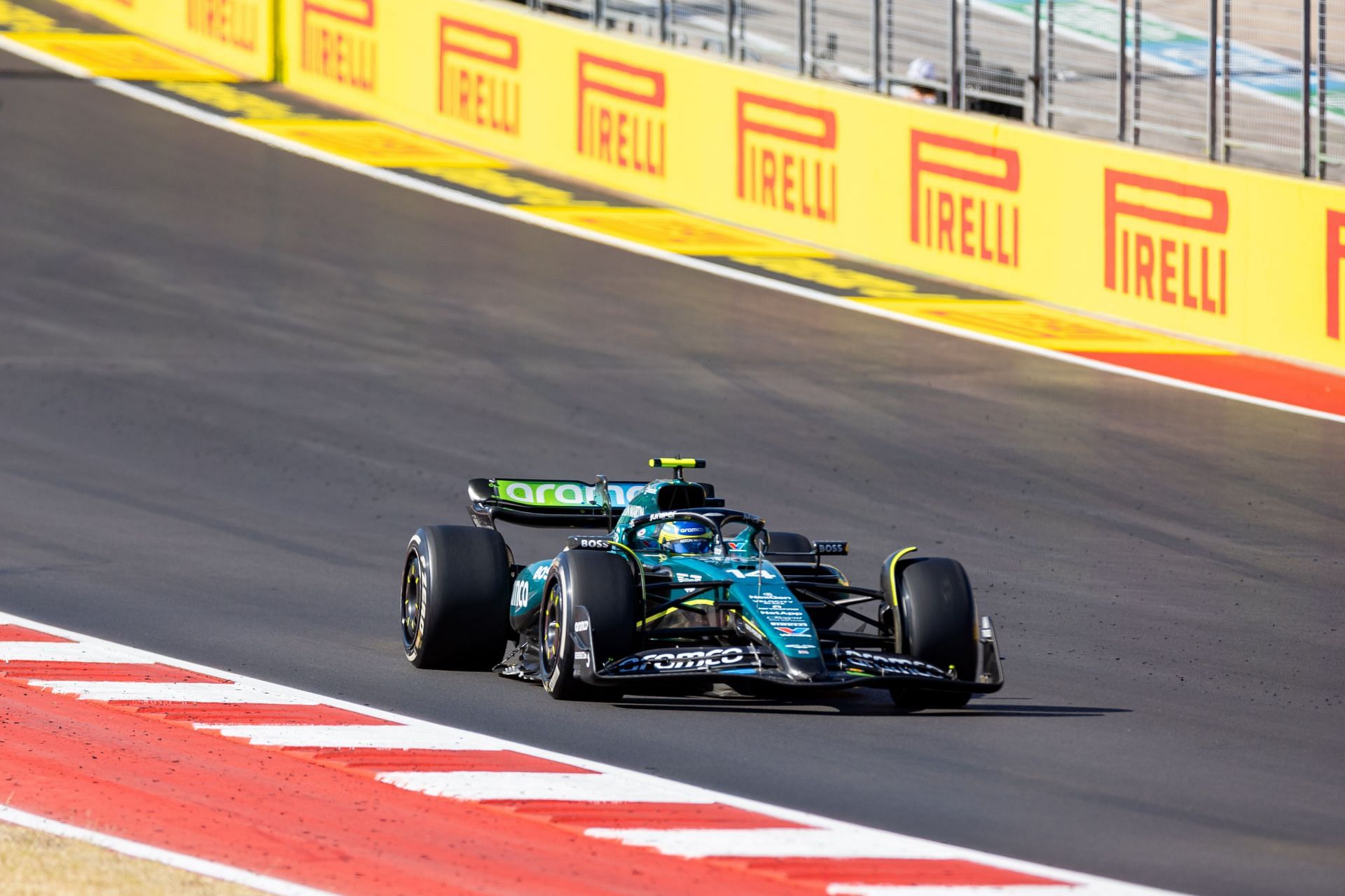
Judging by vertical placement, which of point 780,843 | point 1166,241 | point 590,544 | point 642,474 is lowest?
point 642,474

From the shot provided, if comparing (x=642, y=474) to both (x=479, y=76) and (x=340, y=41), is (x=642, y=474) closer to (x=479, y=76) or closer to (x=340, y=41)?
(x=479, y=76)

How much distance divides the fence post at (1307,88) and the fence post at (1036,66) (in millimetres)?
3355

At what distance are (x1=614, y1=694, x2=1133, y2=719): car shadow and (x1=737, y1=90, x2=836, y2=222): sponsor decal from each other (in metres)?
15.5

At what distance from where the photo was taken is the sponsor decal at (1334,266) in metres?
19.9

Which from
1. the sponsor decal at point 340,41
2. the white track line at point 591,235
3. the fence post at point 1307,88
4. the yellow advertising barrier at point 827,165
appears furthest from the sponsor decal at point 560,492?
the sponsor decal at point 340,41

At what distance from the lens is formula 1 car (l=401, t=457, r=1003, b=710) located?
31.8 feet

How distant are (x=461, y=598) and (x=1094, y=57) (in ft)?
48.3

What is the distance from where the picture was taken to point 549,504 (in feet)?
38.5

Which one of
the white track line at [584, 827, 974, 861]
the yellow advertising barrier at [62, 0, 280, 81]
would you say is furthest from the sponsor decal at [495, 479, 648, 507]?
the yellow advertising barrier at [62, 0, 280, 81]

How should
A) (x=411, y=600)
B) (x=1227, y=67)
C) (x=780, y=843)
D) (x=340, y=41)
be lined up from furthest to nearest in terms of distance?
(x=340, y=41)
(x=1227, y=67)
(x=411, y=600)
(x=780, y=843)

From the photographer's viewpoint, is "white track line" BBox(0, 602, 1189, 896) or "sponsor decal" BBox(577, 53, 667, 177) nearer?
"white track line" BBox(0, 602, 1189, 896)

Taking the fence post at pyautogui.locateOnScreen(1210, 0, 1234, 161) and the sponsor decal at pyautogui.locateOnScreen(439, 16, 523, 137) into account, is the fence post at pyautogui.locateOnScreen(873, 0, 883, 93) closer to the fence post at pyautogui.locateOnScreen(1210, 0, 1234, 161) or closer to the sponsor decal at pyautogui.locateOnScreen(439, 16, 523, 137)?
the fence post at pyautogui.locateOnScreen(1210, 0, 1234, 161)

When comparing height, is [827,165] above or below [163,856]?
below

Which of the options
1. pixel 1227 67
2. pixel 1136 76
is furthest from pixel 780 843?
pixel 1136 76
